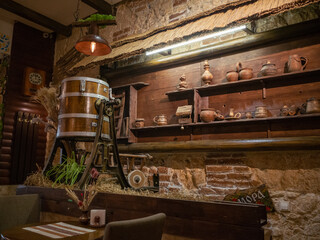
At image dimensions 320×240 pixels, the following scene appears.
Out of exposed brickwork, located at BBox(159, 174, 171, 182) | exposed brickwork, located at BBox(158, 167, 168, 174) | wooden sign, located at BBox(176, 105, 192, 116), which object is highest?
wooden sign, located at BBox(176, 105, 192, 116)

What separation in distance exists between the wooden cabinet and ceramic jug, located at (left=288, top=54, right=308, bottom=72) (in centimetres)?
8

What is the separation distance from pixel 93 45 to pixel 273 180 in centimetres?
298

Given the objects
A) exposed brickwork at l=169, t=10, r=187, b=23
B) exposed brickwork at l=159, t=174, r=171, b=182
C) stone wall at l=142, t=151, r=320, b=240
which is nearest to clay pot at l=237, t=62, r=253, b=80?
stone wall at l=142, t=151, r=320, b=240

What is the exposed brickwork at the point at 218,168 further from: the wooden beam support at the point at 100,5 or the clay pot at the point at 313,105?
the wooden beam support at the point at 100,5

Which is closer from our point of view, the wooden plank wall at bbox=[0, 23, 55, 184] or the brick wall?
the brick wall

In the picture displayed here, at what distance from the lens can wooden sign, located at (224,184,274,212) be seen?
11.4ft

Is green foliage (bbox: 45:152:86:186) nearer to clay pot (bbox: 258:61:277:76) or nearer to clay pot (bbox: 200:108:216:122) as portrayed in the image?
clay pot (bbox: 200:108:216:122)

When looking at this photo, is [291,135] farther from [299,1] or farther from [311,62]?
[299,1]

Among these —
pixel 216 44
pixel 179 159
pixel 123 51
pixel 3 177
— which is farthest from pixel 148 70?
pixel 3 177

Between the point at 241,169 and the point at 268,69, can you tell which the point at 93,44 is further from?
the point at 241,169

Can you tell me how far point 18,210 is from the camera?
8.91 ft

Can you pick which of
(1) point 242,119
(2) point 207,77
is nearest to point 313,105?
(1) point 242,119

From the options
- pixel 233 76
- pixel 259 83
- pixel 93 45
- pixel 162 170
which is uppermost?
pixel 93 45

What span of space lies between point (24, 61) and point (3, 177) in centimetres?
256
